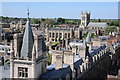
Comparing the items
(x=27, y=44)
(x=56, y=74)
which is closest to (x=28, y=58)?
(x=27, y=44)

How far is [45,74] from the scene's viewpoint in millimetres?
19078

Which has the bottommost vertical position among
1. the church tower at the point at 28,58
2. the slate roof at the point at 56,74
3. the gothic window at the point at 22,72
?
the slate roof at the point at 56,74

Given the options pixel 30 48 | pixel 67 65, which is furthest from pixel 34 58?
pixel 67 65

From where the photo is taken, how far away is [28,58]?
1742cm

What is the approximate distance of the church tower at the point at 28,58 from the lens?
56.7ft

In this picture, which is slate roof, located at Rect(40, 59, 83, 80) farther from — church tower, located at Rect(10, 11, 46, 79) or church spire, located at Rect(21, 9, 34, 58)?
church spire, located at Rect(21, 9, 34, 58)

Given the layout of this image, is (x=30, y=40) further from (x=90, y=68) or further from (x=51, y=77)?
(x=90, y=68)

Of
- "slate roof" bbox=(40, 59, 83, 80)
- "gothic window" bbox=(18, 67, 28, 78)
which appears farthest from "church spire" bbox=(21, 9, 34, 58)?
"slate roof" bbox=(40, 59, 83, 80)

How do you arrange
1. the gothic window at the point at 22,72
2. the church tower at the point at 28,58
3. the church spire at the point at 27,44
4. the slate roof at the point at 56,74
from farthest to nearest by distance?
1. the slate roof at the point at 56,74
2. the church spire at the point at 27,44
3. the gothic window at the point at 22,72
4. the church tower at the point at 28,58

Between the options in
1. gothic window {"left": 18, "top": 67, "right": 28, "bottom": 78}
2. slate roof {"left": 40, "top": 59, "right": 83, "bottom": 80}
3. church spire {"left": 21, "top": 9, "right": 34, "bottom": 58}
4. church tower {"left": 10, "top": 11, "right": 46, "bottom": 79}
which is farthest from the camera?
slate roof {"left": 40, "top": 59, "right": 83, "bottom": 80}

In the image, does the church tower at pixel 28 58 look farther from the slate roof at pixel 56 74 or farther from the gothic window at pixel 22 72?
the slate roof at pixel 56 74

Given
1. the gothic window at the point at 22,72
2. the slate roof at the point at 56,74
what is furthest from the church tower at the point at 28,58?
the slate roof at the point at 56,74

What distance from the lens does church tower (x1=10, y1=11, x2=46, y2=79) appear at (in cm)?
1728

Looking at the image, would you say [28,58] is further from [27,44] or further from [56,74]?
[56,74]
